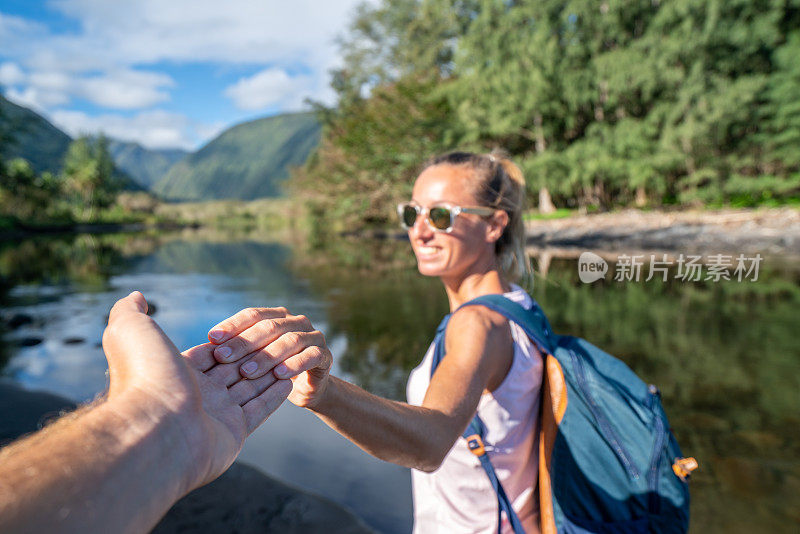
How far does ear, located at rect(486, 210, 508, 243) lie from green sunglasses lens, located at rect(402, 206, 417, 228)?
36 cm

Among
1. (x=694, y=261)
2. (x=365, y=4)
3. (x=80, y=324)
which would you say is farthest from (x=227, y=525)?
(x=365, y=4)

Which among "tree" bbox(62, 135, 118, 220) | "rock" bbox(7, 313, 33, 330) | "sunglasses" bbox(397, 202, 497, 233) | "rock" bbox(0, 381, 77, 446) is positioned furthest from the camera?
"tree" bbox(62, 135, 118, 220)

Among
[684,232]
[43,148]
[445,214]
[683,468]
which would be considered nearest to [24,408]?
[445,214]

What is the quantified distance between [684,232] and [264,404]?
1986cm

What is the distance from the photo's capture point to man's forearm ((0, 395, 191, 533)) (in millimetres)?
561

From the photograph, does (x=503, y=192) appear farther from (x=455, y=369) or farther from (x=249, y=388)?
(x=249, y=388)

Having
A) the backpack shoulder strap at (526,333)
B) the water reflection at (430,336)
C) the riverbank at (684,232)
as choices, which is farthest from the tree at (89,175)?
the backpack shoulder strap at (526,333)

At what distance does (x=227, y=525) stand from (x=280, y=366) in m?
2.79

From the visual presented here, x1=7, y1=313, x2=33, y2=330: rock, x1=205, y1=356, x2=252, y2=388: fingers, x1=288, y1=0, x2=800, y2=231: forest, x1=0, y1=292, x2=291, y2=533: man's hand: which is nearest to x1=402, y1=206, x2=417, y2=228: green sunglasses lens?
x1=205, y1=356, x2=252, y2=388: fingers

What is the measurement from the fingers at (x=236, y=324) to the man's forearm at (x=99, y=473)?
0.98 ft

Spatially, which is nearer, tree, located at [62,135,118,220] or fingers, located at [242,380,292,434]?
fingers, located at [242,380,292,434]

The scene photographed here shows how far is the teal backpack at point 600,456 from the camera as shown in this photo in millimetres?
1394

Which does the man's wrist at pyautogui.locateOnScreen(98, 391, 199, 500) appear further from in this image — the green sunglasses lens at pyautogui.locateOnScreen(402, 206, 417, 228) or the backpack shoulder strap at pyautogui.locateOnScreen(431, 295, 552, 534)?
the green sunglasses lens at pyautogui.locateOnScreen(402, 206, 417, 228)

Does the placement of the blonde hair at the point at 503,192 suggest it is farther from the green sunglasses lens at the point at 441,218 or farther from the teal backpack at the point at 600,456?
the teal backpack at the point at 600,456
